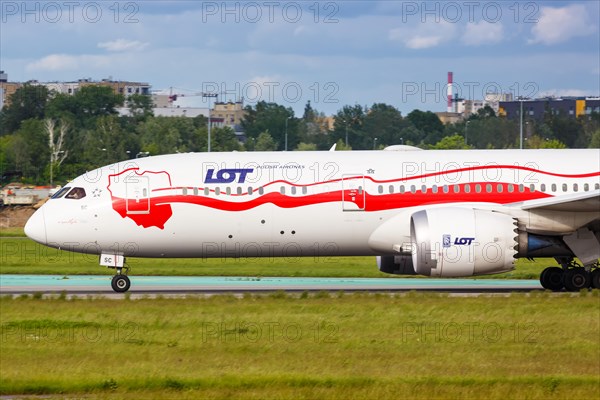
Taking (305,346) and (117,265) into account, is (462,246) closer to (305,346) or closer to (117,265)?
(305,346)

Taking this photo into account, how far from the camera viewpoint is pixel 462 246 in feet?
92.7

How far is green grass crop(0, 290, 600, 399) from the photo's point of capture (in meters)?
17.2

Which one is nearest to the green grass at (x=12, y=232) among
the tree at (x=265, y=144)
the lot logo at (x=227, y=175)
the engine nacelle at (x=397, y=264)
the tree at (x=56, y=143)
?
the tree at (x=56, y=143)

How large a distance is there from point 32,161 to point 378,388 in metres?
93.3

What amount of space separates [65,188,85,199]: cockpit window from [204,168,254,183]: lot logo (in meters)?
3.22

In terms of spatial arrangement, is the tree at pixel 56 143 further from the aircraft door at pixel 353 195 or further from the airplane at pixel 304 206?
the aircraft door at pixel 353 195

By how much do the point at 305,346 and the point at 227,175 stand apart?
10.1m

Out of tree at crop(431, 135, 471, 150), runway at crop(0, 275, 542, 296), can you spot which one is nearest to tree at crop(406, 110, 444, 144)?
tree at crop(431, 135, 471, 150)

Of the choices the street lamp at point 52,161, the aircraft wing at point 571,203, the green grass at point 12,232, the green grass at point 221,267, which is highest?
the street lamp at point 52,161

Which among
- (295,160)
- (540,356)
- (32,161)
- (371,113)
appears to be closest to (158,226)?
(295,160)

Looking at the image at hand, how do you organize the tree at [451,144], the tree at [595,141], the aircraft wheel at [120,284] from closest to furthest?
the aircraft wheel at [120,284], the tree at [451,144], the tree at [595,141]

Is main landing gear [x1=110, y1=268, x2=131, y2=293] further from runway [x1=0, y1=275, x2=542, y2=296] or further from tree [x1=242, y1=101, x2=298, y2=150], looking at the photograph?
tree [x1=242, y1=101, x2=298, y2=150]

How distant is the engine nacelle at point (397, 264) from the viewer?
3123 centimetres

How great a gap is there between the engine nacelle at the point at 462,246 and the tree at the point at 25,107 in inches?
4360
